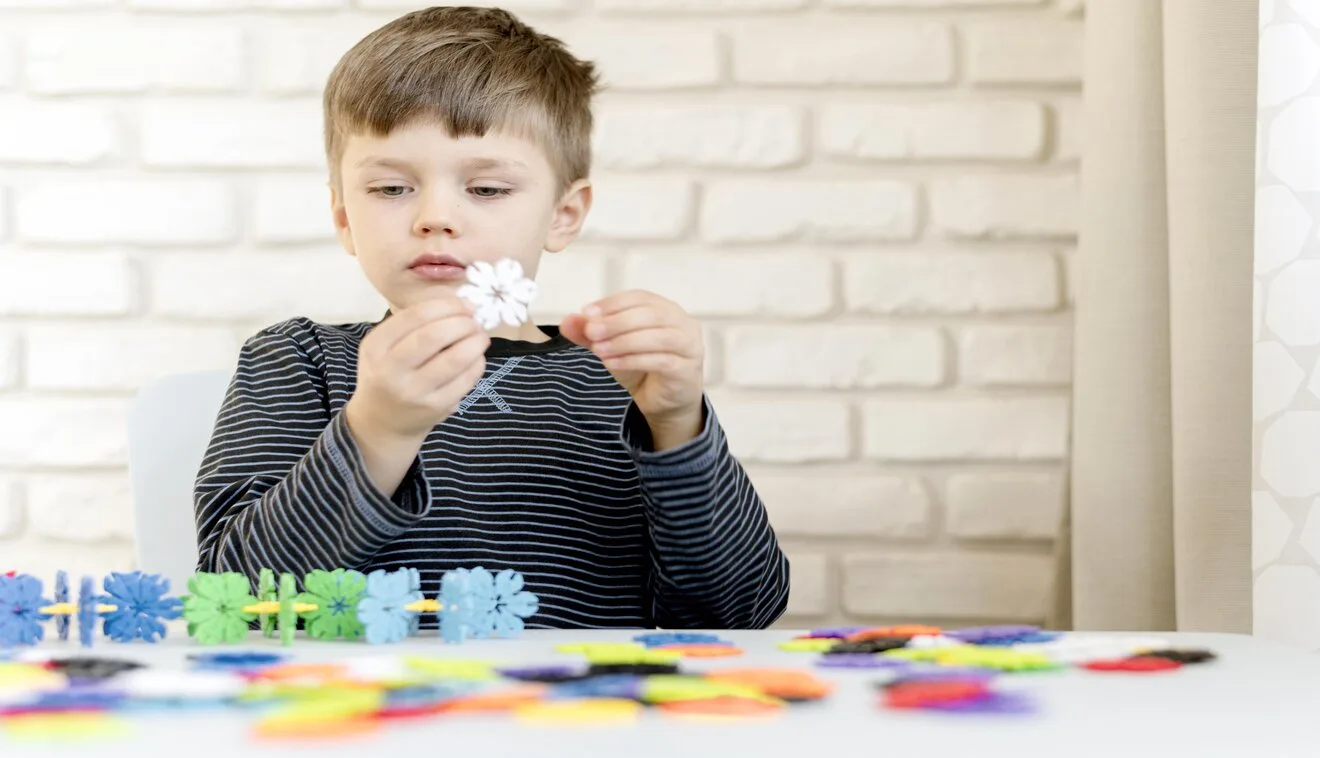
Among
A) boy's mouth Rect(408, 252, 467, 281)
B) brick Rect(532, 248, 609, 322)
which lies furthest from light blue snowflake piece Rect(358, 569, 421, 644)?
brick Rect(532, 248, 609, 322)

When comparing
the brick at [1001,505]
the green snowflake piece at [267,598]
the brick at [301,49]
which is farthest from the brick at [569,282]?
the green snowflake piece at [267,598]

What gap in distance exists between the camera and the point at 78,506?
60.1 inches

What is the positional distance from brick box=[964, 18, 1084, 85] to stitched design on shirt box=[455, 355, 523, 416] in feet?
2.23

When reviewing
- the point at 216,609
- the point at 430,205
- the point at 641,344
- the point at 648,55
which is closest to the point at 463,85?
the point at 430,205

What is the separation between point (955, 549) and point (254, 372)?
80 cm

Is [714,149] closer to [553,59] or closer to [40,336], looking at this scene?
[553,59]

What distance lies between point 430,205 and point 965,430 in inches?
28.5

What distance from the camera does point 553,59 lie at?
1.22 meters

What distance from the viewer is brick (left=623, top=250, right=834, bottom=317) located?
59.6 inches

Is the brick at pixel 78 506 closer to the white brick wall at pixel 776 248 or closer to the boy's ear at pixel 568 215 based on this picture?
the white brick wall at pixel 776 248

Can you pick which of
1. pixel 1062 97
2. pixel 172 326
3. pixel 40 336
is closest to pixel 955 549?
pixel 1062 97

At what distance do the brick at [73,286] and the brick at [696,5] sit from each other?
2.04 ft

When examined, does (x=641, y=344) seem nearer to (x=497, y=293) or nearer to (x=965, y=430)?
(x=497, y=293)

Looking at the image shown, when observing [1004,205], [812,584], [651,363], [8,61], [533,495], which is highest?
[8,61]
